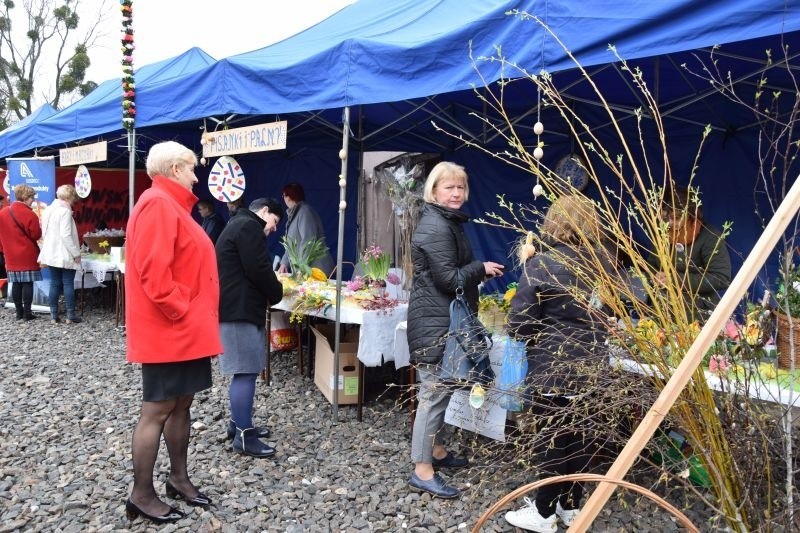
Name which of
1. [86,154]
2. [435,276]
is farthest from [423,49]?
[86,154]

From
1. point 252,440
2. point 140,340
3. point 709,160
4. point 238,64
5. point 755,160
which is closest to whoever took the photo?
point 140,340

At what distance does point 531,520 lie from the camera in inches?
102

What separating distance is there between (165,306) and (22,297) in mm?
6069

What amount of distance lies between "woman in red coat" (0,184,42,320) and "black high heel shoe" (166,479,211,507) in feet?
18.2

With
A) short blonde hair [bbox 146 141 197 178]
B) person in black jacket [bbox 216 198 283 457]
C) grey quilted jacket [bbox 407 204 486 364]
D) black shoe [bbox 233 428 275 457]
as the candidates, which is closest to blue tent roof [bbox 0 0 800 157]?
grey quilted jacket [bbox 407 204 486 364]

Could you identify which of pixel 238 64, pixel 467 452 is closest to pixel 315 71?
pixel 238 64

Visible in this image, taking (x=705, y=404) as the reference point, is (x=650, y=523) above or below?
below

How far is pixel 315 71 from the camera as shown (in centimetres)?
375

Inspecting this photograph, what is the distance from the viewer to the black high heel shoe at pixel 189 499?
277cm

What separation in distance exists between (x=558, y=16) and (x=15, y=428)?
3.97 metres

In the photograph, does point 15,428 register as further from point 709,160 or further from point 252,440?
point 709,160

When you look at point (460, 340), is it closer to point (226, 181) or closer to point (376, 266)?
point (376, 266)

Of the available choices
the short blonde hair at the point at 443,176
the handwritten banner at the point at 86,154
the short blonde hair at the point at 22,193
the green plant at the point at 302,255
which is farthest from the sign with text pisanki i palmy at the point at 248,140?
the short blonde hair at the point at 22,193

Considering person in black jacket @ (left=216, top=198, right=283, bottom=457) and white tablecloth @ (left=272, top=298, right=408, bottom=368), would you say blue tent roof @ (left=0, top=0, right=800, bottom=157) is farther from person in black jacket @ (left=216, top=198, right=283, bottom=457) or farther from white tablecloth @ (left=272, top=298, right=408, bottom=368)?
white tablecloth @ (left=272, top=298, right=408, bottom=368)
